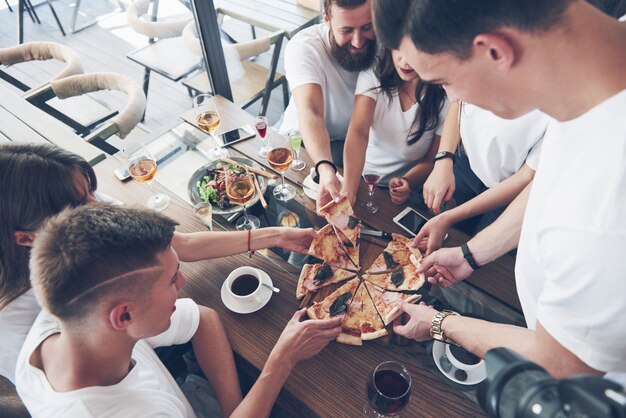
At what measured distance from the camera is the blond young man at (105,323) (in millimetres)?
1160

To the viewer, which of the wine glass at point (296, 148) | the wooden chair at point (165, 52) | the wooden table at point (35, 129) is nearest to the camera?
the wine glass at point (296, 148)

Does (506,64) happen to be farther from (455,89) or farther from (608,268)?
(608,268)

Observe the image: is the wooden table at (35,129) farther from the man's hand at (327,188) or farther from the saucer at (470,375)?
the saucer at (470,375)

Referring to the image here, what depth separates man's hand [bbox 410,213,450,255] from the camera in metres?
1.75

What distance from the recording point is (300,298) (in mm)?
1660

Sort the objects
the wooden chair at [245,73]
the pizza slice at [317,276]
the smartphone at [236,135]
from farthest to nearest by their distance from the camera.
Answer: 1. the wooden chair at [245,73]
2. the smartphone at [236,135]
3. the pizza slice at [317,276]

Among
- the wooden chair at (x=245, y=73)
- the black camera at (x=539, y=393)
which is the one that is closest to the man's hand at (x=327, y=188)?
the black camera at (x=539, y=393)

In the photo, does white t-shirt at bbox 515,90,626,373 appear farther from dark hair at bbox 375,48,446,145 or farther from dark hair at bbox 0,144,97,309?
dark hair at bbox 0,144,97,309

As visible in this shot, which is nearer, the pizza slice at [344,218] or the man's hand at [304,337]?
the man's hand at [304,337]

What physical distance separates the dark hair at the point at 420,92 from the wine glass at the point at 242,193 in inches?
35.4

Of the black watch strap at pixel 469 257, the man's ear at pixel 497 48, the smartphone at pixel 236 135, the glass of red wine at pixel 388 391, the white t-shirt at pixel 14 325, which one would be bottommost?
the white t-shirt at pixel 14 325

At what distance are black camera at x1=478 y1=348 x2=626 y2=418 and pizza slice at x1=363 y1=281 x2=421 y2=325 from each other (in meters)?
0.89

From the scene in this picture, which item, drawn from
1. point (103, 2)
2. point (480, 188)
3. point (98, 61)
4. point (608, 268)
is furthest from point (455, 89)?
point (103, 2)

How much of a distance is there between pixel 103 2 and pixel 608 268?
265 inches
